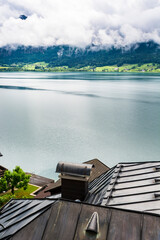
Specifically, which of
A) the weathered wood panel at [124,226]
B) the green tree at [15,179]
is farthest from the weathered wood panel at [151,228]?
the green tree at [15,179]

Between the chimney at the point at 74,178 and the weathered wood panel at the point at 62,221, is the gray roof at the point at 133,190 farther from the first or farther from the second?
the weathered wood panel at the point at 62,221

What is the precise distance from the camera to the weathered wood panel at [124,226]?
19.1 ft

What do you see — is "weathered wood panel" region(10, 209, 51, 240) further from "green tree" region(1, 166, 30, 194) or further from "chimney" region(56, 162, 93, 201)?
"green tree" region(1, 166, 30, 194)

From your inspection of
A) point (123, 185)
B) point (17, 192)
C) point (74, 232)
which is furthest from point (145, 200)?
point (17, 192)

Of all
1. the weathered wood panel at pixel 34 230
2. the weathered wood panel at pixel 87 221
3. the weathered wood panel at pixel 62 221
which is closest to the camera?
the weathered wood panel at pixel 87 221

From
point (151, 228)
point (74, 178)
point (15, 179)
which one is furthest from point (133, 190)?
point (15, 179)

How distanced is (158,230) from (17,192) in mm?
25341

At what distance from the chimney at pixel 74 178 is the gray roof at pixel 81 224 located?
2.77m

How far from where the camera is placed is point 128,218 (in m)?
6.18

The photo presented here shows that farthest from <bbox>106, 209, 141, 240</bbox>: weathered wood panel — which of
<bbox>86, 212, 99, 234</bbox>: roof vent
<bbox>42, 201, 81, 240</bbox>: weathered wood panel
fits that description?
<bbox>42, 201, 81, 240</bbox>: weathered wood panel

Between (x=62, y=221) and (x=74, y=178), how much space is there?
353cm

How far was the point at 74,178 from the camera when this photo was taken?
A: 32.7 ft

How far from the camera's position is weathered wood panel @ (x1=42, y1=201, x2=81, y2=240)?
617 cm

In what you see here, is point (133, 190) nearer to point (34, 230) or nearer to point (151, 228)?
point (151, 228)
